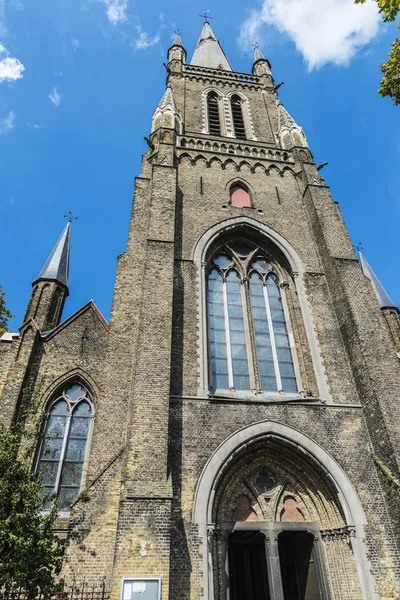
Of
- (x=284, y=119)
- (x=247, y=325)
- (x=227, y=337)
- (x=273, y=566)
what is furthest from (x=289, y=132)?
(x=273, y=566)

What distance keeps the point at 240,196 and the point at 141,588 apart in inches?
478

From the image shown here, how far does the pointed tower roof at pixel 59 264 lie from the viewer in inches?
573

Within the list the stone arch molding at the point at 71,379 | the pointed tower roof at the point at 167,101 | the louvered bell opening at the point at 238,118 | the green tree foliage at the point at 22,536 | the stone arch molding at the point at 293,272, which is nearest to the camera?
the green tree foliage at the point at 22,536

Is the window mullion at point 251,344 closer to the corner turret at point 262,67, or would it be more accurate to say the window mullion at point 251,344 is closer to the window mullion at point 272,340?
the window mullion at point 272,340

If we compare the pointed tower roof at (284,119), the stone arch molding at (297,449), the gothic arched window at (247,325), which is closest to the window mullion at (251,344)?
the gothic arched window at (247,325)

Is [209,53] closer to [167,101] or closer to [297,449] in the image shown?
[167,101]

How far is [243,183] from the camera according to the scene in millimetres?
15227

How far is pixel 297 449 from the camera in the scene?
931 centimetres

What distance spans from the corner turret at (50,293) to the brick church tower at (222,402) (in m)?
0.07

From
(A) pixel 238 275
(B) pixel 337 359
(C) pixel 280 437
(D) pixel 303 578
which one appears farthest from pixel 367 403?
(A) pixel 238 275

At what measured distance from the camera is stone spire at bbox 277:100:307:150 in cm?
1742

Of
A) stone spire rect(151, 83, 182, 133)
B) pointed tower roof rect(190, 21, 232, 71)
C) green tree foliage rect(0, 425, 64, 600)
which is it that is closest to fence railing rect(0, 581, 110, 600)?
green tree foliage rect(0, 425, 64, 600)

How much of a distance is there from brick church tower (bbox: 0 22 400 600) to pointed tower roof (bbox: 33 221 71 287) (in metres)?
0.08

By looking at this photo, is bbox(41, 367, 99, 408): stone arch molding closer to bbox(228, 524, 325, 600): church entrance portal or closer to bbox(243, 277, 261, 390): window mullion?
bbox(243, 277, 261, 390): window mullion
